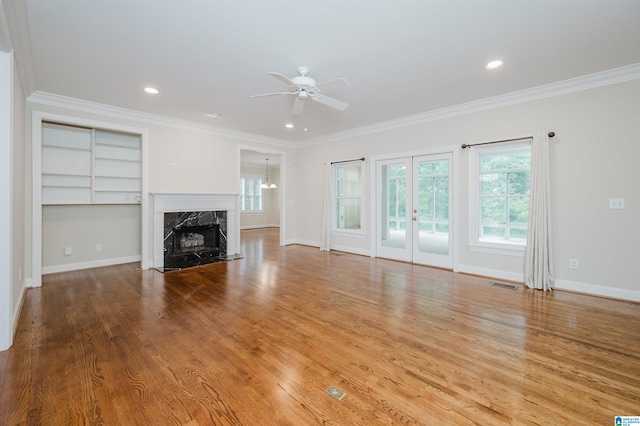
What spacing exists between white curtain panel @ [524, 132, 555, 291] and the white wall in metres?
0.15

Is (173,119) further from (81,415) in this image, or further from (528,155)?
(528,155)

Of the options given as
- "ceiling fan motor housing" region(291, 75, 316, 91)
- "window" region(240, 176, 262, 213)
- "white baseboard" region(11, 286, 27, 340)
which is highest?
"ceiling fan motor housing" region(291, 75, 316, 91)

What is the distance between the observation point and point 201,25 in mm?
2596

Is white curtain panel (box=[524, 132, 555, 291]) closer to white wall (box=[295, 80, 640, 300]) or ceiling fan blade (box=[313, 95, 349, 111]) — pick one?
white wall (box=[295, 80, 640, 300])

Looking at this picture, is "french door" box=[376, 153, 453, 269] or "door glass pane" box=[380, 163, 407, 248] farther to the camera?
"door glass pane" box=[380, 163, 407, 248]

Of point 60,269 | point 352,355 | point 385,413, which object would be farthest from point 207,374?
point 60,269

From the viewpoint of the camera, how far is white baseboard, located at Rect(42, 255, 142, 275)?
185 inches

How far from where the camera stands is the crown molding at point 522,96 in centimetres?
350

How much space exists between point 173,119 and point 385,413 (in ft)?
19.3

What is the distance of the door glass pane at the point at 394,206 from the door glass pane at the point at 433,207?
0.34 meters

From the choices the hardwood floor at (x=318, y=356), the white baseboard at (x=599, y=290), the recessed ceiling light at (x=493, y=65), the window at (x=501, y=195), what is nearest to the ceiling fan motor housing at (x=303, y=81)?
the recessed ceiling light at (x=493, y=65)

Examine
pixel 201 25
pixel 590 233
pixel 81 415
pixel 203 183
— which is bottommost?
Answer: pixel 81 415

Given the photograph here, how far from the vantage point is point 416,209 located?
5418 millimetres

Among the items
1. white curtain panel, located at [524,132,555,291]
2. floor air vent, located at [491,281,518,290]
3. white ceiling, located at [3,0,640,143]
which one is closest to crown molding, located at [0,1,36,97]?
white ceiling, located at [3,0,640,143]
